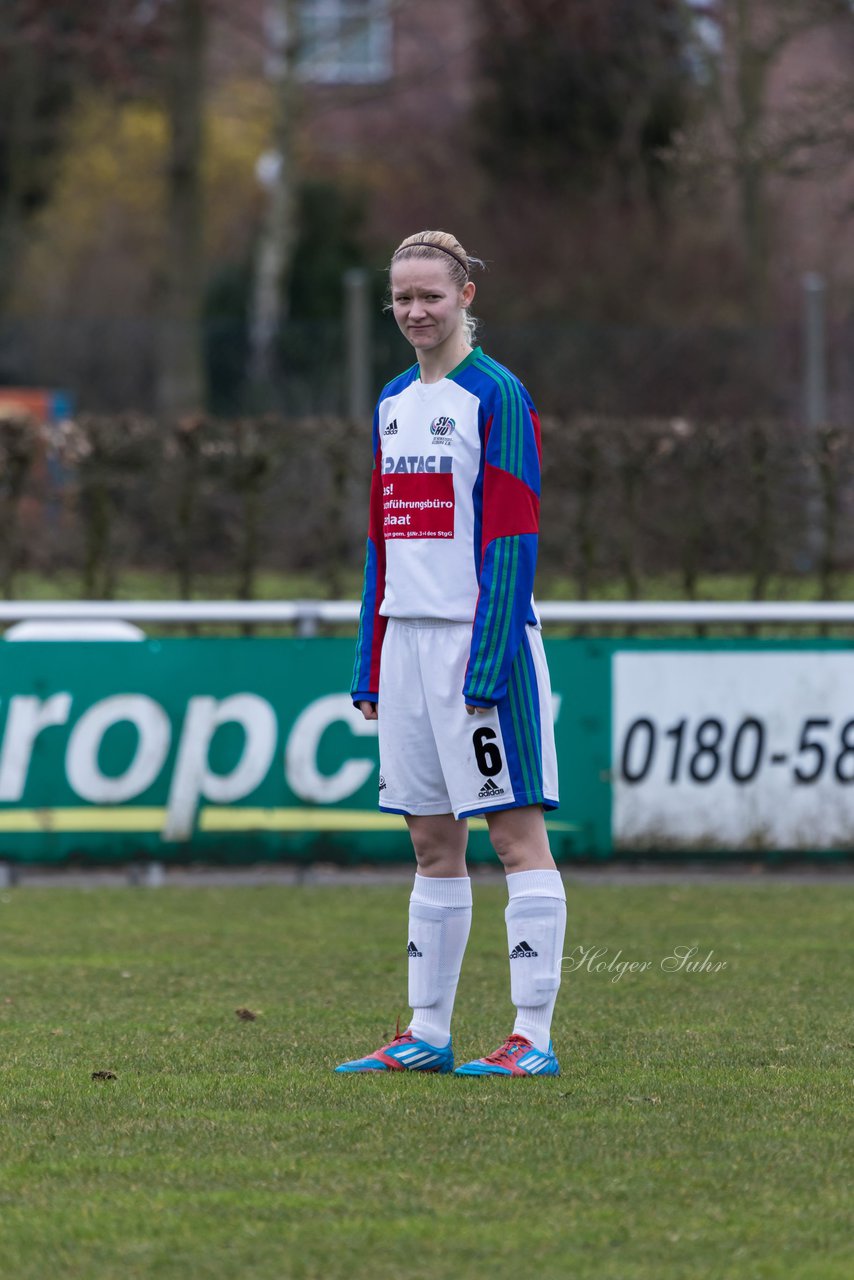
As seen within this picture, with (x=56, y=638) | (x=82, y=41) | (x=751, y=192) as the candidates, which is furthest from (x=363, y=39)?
(x=56, y=638)

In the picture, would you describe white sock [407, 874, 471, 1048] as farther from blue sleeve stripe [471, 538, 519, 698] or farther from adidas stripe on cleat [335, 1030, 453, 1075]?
blue sleeve stripe [471, 538, 519, 698]

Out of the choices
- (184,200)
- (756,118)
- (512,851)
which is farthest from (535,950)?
(184,200)

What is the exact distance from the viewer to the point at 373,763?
995 centimetres

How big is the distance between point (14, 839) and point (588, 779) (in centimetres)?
266

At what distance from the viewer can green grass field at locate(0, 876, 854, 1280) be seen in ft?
12.5

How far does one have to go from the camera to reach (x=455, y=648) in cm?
529

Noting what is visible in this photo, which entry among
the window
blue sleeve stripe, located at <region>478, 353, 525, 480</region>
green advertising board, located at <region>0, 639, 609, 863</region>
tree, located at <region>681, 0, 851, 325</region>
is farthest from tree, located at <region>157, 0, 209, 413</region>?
blue sleeve stripe, located at <region>478, 353, 525, 480</region>

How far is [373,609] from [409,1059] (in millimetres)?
1143

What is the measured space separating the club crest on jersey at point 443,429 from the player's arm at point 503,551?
3.6 inches

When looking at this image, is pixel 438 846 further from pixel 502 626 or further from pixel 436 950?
pixel 502 626

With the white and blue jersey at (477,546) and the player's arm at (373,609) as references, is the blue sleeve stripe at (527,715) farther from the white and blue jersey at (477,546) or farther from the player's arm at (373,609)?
the player's arm at (373,609)

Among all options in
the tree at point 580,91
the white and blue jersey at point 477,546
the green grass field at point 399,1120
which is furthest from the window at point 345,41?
the white and blue jersey at point 477,546

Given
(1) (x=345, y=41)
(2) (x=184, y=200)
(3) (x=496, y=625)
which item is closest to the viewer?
(3) (x=496, y=625)

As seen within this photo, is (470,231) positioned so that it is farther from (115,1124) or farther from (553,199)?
(115,1124)
